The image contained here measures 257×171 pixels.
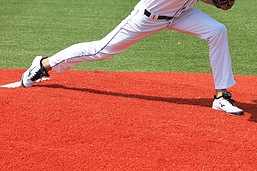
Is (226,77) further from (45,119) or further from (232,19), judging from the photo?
(232,19)

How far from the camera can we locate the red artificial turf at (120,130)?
4312 mm

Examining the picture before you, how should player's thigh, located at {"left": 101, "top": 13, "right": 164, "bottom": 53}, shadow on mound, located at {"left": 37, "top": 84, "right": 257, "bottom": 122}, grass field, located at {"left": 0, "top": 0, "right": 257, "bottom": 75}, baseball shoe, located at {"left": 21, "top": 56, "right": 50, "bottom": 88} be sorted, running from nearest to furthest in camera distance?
player's thigh, located at {"left": 101, "top": 13, "right": 164, "bottom": 53} → shadow on mound, located at {"left": 37, "top": 84, "right": 257, "bottom": 122} → baseball shoe, located at {"left": 21, "top": 56, "right": 50, "bottom": 88} → grass field, located at {"left": 0, "top": 0, "right": 257, "bottom": 75}

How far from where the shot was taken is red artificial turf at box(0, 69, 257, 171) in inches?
170

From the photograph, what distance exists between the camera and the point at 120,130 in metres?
4.80

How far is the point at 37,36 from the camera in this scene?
10.3 meters

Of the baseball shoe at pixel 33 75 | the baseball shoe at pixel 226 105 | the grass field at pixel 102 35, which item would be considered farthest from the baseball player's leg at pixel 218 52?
the grass field at pixel 102 35

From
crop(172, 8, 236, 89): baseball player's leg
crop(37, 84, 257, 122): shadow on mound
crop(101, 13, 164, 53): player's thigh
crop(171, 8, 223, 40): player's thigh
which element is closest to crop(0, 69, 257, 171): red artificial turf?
crop(37, 84, 257, 122): shadow on mound

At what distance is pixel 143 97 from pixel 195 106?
0.59 m

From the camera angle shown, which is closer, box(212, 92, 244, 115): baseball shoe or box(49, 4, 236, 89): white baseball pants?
box(212, 92, 244, 115): baseball shoe

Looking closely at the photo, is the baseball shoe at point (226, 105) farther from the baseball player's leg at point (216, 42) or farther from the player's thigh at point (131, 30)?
the player's thigh at point (131, 30)

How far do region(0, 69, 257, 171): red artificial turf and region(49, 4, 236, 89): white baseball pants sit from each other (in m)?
0.39

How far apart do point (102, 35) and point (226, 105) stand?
17.1 ft

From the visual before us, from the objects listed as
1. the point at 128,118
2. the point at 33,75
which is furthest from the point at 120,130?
the point at 33,75

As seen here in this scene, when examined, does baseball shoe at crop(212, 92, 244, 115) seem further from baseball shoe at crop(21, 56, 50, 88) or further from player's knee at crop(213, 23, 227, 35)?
baseball shoe at crop(21, 56, 50, 88)
